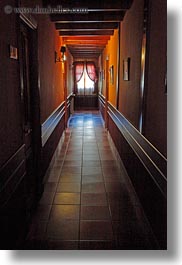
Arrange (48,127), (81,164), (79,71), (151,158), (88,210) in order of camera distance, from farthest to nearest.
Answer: (79,71)
(81,164)
(48,127)
(88,210)
(151,158)

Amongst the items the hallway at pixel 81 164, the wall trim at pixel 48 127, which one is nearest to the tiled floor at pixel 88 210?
the hallway at pixel 81 164

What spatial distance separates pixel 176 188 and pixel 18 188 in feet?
4.90

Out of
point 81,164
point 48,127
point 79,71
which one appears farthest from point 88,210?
point 79,71

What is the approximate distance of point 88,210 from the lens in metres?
3.19

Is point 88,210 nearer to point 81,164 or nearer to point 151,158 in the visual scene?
point 151,158

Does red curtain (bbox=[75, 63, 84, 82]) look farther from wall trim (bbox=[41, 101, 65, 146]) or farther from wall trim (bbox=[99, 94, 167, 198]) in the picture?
wall trim (bbox=[99, 94, 167, 198])

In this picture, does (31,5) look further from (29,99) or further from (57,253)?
(57,253)

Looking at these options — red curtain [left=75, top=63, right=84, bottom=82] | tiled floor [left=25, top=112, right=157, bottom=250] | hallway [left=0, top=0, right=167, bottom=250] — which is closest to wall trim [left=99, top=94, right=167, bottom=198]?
hallway [left=0, top=0, right=167, bottom=250]

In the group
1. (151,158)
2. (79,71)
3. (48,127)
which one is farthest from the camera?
(79,71)

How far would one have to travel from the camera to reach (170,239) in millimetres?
1175

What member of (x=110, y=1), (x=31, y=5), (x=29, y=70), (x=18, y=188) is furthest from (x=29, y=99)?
(x=110, y=1)

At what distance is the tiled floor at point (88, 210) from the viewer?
256 centimetres

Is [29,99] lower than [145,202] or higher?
higher

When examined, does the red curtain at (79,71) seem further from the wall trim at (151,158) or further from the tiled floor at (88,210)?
the wall trim at (151,158)
